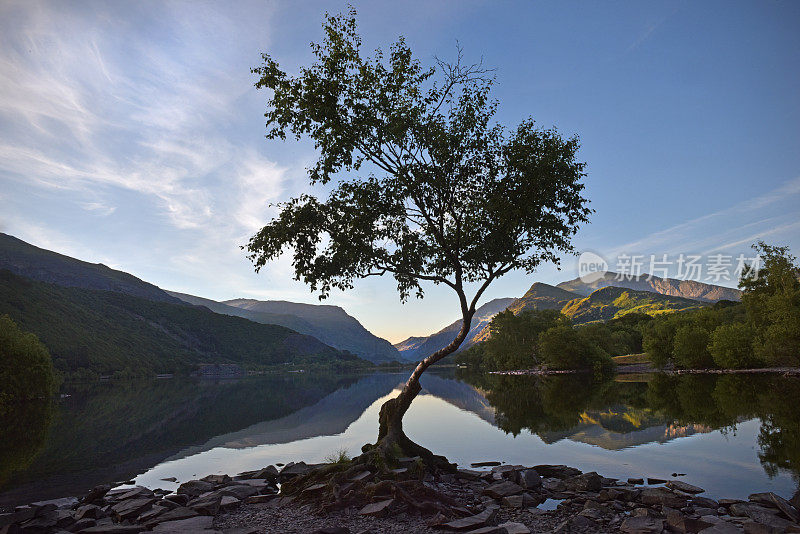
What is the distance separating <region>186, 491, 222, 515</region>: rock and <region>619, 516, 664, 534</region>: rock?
12.0 metres

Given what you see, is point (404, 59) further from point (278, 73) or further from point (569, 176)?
point (569, 176)

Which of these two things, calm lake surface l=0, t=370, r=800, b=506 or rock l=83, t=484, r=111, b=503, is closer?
rock l=83, t=484, r=111, b=503

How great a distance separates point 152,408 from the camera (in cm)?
6375

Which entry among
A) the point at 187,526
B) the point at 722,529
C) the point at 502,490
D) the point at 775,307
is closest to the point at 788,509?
the point at 722,529

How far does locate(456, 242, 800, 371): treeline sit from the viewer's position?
7150 centimetres

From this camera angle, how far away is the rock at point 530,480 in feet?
52.8

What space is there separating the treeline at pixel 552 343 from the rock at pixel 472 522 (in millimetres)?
114460

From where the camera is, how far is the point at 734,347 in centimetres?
8406

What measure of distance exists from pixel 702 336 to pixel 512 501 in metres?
99.8

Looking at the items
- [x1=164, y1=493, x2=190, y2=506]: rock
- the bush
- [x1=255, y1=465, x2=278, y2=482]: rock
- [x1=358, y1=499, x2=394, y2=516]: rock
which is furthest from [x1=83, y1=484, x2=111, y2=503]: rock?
the bush

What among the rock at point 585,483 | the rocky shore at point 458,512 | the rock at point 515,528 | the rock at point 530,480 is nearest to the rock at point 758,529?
the rocky shore at point 458,512

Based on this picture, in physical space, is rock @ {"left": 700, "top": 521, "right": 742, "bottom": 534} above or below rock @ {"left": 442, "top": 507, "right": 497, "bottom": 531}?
above

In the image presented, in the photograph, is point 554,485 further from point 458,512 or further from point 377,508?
point 377,508

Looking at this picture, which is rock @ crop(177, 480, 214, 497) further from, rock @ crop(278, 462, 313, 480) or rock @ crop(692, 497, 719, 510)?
rock @ crop(692, 497, 719, 510)
